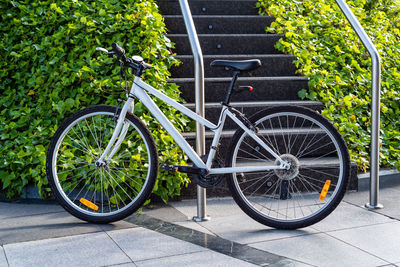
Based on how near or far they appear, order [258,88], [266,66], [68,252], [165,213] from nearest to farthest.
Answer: [68,252] < [165,213] < [258,88] < [266,66]

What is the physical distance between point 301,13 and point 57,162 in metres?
3.57

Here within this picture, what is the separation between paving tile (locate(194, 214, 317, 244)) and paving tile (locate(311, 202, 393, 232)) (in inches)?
5.5

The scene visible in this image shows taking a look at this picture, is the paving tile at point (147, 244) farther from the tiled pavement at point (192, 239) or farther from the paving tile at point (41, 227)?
the paving tile at point (41, 227)

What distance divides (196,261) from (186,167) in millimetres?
737

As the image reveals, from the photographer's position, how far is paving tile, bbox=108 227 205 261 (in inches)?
106

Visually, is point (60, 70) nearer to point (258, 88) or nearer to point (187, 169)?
point (187, 169)

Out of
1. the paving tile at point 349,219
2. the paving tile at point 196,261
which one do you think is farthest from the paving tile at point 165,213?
the paving tile at point 349,219

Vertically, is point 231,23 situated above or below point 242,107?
above

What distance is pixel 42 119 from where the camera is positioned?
402 centimetres

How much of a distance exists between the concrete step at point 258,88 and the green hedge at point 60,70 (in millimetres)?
403

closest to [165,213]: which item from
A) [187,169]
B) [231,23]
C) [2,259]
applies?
[187,169]

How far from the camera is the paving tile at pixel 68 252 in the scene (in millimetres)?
2572

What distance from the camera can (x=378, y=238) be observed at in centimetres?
292

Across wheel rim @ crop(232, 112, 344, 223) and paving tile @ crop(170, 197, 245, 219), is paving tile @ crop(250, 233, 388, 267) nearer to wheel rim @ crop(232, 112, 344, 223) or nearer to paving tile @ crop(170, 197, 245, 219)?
wheel rim @ crop(232, 112, 344, 223)
